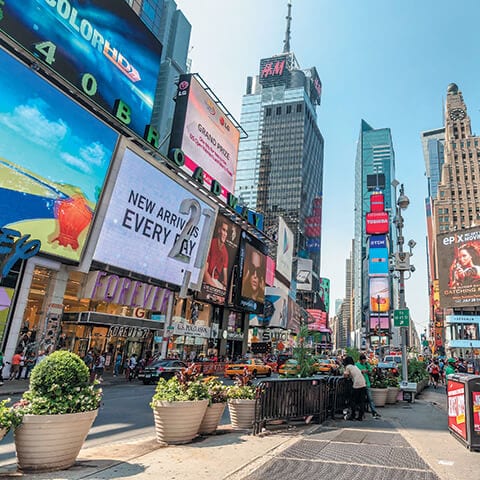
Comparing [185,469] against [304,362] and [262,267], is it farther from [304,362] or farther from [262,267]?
[262,267]

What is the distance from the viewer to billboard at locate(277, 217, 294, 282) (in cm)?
7375

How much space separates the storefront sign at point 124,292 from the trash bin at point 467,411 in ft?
77.8

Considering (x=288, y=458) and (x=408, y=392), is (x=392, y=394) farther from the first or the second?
(x=288, y=458)

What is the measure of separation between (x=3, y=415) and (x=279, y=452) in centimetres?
416

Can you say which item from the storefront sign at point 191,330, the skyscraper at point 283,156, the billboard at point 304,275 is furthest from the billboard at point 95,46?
the skyscraper at point 283,156

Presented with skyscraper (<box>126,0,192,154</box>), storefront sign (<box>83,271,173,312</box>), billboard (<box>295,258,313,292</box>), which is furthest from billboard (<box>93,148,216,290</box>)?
billboard (<box>295,258,313,292</box>)

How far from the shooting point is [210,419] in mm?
7938

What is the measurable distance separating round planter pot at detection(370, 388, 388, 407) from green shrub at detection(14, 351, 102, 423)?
11856 mm

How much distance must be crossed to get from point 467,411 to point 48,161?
72.2 feet

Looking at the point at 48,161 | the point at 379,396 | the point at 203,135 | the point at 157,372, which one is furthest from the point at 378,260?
the point at 48,161

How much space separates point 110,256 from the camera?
2700 cm

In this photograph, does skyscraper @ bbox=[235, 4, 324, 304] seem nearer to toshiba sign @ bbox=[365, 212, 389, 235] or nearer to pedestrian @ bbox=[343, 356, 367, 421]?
toshiba sign @ bbox=[365, 212, 389, 235]

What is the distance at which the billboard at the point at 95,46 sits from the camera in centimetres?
2217

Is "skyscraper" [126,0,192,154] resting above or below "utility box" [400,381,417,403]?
above
